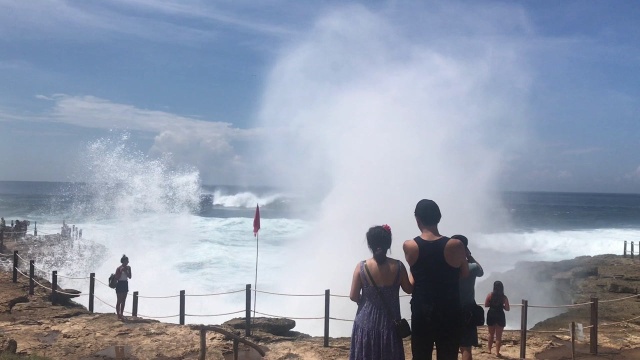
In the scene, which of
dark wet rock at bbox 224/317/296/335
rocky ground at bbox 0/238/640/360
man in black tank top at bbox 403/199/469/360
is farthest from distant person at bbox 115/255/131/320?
man in black tank top at bbox 403/199/469/360

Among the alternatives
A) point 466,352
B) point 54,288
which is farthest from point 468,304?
point 54,288

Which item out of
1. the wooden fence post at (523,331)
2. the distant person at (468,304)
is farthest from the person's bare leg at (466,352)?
the wooden fence post at (523,331)

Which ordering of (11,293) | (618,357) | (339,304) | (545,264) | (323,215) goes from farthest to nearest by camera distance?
(323,215), (545,264), (339,304), (11,293), (618,357)

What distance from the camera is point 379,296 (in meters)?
4.16

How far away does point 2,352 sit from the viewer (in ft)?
24.7

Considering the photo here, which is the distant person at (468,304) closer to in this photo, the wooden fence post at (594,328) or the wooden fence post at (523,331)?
the wooden fence post at (523,331)

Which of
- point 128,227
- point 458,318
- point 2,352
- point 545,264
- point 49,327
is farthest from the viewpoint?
point 128,227

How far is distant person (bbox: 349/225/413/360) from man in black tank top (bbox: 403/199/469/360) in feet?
0.48

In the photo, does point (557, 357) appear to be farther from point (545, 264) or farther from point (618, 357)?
point (545, 264)

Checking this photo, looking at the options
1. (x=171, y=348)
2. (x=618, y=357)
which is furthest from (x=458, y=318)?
(x=171, y=348)

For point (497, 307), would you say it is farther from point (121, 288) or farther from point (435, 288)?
point (121, 288)

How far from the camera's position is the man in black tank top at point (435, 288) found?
4.08m

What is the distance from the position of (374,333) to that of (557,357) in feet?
18.5

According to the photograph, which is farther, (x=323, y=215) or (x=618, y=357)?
(x=323, y=215)
